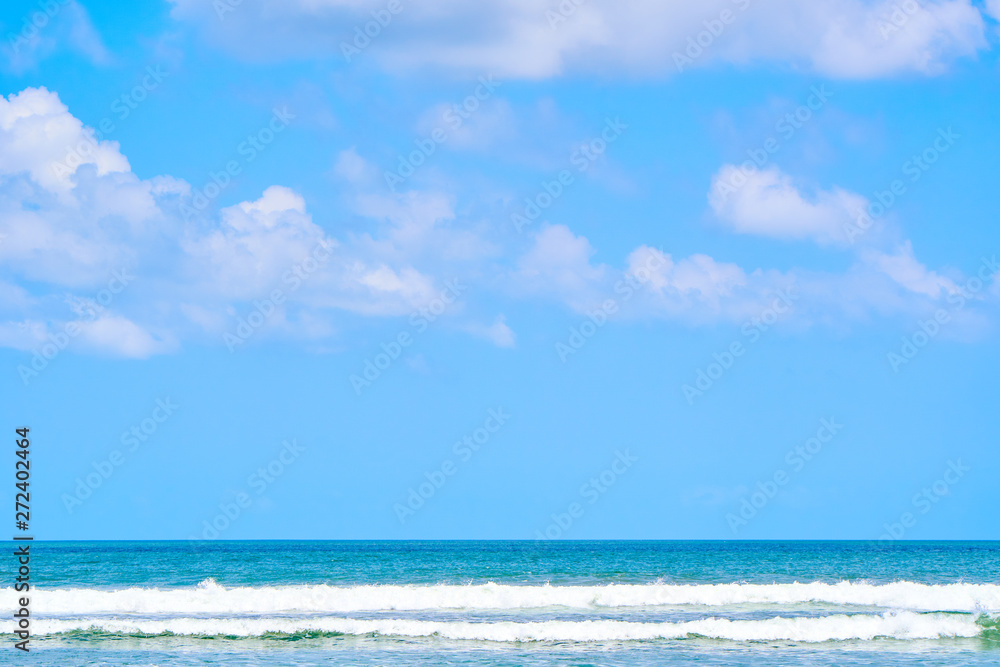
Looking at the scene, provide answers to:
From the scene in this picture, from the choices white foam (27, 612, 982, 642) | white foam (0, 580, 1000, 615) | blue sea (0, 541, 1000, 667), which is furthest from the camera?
white foam (0, 580, 1000, 615)

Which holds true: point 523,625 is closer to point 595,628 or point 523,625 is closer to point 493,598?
point 595,628

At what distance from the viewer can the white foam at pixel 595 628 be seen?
22.3 metres

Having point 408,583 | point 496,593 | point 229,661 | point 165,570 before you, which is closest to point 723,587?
point 496,593

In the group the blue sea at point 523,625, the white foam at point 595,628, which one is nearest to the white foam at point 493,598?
the blue sea at point 523,625

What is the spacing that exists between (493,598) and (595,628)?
776cm

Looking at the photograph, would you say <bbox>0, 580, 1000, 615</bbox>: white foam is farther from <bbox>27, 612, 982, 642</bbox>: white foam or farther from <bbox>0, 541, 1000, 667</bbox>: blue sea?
<bbox>27, 612, 982, 642</bbox>: white foam

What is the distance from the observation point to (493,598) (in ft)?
97.7

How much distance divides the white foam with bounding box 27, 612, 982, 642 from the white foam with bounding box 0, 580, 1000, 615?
3876mm

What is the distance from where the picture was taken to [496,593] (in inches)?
1193

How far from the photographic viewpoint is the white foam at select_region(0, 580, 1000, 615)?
28.7 meters

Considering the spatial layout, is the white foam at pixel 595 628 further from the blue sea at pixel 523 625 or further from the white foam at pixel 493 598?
the white foam at pixel 493 598

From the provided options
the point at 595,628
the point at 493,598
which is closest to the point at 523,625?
the point at 595,628

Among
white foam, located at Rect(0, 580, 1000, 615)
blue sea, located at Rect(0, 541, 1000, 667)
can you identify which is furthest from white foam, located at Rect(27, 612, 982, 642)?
white foam, located at Rect(0, 580, 1000, 615)

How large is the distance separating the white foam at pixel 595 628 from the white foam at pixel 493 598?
12.7 ft
